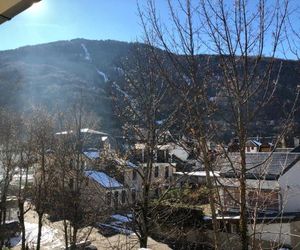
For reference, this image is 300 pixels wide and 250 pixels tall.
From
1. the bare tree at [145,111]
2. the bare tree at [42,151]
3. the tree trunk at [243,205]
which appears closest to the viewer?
the tree trunk at [243,205]

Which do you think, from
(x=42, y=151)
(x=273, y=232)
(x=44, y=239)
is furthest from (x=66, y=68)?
(x=273, y=232)

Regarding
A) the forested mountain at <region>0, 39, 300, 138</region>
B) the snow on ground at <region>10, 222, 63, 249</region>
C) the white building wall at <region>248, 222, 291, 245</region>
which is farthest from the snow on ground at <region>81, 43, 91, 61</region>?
the white building wall at <region>248, 222, 291, 245</region>

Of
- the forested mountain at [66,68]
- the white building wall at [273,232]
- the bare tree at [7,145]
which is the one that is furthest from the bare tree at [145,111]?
the forested mountain at [66,68]

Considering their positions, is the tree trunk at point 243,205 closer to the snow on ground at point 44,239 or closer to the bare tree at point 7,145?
the bare tree at point 7,145

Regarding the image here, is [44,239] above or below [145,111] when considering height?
below

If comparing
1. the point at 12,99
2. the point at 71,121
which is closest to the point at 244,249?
the point at 71,121

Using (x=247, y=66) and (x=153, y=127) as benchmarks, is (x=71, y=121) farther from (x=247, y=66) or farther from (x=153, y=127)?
(x=247, y=66)

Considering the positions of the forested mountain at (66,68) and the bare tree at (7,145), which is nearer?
the bare tree at (7,145)

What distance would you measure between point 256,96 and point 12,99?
47.6m

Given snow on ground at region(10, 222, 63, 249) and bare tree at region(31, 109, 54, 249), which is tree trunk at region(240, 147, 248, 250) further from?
snow on ground at region(10, 222, 63, 249)

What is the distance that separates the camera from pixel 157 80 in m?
11.4

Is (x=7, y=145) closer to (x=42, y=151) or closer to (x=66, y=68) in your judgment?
(x=42, y=151)

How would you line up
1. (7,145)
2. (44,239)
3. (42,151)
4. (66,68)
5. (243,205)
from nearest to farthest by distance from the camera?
(243,205) → (42,151) → (7,145) → (44,239) → (66,68)

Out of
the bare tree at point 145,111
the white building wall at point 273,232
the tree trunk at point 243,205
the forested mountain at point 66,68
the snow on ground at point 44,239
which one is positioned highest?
the forested mountain at point 66,68
